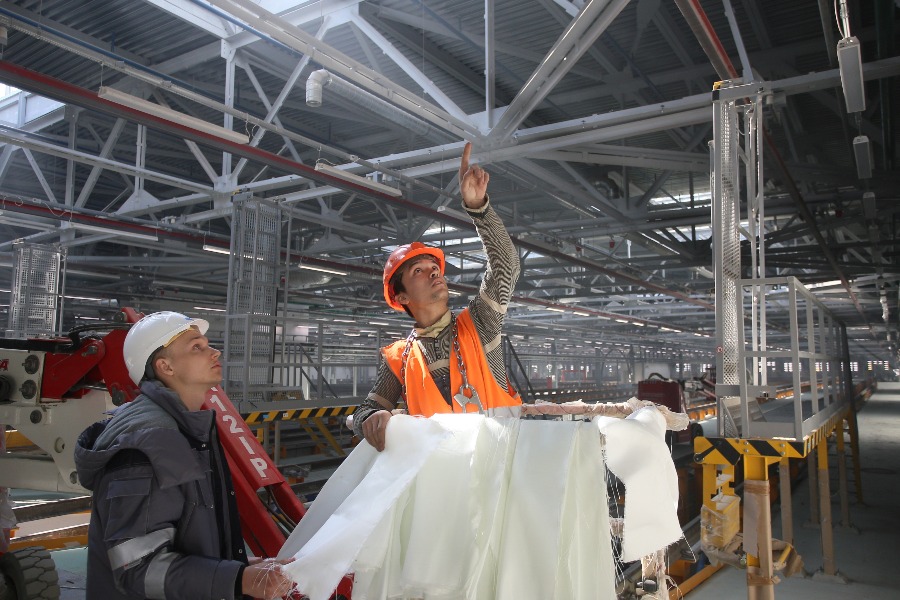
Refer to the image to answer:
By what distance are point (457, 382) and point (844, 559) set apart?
22.8ft

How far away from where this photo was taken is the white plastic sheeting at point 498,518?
5.01 feet

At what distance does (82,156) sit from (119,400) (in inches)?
212

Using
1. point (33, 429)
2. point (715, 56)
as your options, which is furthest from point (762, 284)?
point (33, 429)

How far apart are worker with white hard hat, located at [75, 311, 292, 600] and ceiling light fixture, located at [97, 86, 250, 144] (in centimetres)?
402

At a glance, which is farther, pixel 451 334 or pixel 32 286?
pixel 32 286

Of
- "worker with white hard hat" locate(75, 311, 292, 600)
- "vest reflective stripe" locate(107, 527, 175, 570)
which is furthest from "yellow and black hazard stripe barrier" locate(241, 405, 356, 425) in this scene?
"vest reflective stripe" locate(107, 527, 175, 570)

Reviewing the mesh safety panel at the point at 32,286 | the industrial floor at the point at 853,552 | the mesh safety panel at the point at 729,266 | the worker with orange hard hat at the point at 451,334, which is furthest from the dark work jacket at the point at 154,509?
the mesh safety panel at the point at 32,286

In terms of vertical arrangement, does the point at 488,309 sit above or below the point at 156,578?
above

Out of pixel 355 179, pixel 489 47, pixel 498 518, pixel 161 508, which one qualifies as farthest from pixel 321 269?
pixel 498 518

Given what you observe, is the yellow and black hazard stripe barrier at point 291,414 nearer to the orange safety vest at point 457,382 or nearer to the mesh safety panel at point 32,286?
the mesh safety panel at point 32,286

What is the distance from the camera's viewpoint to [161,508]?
1771mm

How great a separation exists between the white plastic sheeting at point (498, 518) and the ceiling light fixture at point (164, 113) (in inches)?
190

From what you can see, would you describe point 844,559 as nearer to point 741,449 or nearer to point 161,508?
point 741,449

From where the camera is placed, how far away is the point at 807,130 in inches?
371
